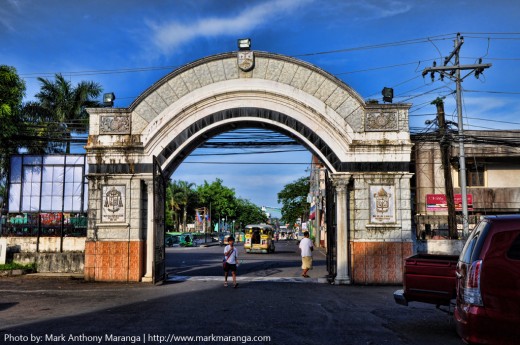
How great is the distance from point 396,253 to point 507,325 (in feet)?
33.8

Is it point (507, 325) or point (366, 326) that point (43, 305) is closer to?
point (366, 326)

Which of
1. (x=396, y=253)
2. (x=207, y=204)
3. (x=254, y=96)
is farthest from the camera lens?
(x=207, y=204)

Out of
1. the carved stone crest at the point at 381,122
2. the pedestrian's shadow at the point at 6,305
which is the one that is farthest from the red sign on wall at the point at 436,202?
the pedestrian's shadow at the point at 6,305

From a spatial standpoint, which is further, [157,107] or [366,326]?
[157,107]

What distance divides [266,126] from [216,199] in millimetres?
66498

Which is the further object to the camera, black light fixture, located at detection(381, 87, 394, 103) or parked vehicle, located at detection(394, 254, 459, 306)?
black light fixture, located at detection(381, 87, 394, 103)

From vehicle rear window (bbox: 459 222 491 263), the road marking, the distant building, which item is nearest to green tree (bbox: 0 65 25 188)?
the road marking

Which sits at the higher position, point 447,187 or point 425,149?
point 425,149

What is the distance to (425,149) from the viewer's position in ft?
99.5

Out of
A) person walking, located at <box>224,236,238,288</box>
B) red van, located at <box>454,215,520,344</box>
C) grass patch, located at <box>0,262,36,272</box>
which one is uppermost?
red van, located at <box>454,215,520,344</box>

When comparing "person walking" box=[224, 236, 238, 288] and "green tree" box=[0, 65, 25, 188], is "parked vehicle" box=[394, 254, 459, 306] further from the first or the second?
"green tree" box=[0, 65, 25, 188]

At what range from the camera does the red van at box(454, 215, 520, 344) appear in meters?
4.80

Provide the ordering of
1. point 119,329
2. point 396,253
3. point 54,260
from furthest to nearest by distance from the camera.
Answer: point 54,260 → point 396,253 → point 119,329

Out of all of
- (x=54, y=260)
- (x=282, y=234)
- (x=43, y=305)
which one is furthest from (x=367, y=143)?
(x=282, y=234)
